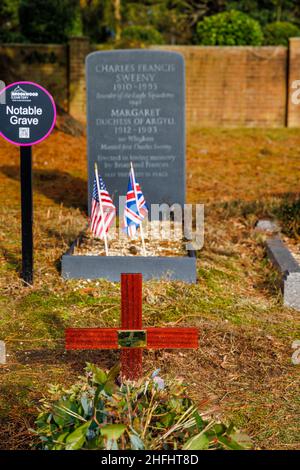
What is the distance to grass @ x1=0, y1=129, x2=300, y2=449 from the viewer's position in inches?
182

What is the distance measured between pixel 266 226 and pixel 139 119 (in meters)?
2.01

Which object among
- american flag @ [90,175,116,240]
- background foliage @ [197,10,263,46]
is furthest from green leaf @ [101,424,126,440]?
background foliage @ [197,10,263,46]

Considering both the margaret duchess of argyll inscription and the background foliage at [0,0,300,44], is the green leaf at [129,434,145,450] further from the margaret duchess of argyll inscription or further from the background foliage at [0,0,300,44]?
the background foliage at [0,0,300,44]

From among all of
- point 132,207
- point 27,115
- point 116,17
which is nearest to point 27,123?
point 27,115

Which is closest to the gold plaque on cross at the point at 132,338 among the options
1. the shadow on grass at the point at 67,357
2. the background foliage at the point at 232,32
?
the shadow on grass at the point at 67,357

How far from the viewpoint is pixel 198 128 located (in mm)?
18781

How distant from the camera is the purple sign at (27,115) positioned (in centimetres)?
671

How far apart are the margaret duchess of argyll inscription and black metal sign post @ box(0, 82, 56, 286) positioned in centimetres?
221

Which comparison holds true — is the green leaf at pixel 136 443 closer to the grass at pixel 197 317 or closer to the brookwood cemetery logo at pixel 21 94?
the grass at pixel 197 317

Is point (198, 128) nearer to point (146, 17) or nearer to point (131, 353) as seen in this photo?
point (146, 17)

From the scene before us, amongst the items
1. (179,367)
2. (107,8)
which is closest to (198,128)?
(107,8)

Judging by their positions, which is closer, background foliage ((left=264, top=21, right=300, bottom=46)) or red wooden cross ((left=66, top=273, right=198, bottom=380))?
red wooden cross ((left=66, top=273, right=198, bottom=380))

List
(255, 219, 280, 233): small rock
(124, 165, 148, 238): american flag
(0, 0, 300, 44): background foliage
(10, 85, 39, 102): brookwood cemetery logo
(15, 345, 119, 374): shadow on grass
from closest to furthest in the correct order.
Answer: (15, 345, 119, 374): shadow on grass, (10, 85, 39, 102): brookwood cemetery logo, (124, 165, 148, 238): american flag, (255, 219, 280, 233): small rock, (0, 0, 300, 44): background foliage
